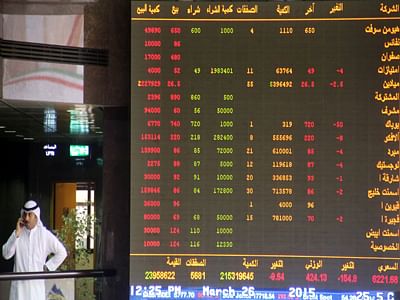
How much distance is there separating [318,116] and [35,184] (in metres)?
2.22

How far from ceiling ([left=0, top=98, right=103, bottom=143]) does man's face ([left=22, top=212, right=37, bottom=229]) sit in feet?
1.97

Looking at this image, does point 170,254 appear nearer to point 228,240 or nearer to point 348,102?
point 228,240

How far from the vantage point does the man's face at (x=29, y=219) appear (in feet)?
15.7

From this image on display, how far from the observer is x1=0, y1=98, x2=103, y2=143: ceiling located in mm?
4648

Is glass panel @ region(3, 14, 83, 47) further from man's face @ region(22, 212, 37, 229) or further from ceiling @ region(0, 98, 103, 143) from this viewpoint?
man's face @ region(22, 212, 37, 229)

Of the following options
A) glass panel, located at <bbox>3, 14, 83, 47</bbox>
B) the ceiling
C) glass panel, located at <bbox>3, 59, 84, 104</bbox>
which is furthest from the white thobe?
glass panel, located at <bbox>3, 14, 83, 47</bbox>

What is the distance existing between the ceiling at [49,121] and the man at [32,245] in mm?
559

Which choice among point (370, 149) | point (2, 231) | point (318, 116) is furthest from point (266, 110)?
point (2, 231)

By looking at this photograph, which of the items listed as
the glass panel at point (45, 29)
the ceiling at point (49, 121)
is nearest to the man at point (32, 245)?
the ceiling at point (49, 121)

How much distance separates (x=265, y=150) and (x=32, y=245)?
1904mm

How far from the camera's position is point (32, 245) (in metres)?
4.81

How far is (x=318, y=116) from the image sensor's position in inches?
168

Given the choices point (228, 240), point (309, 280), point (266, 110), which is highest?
point (266, 110)

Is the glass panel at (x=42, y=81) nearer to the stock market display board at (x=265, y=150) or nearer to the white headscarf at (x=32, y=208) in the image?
the stock market display board at (x=265, y=150)
